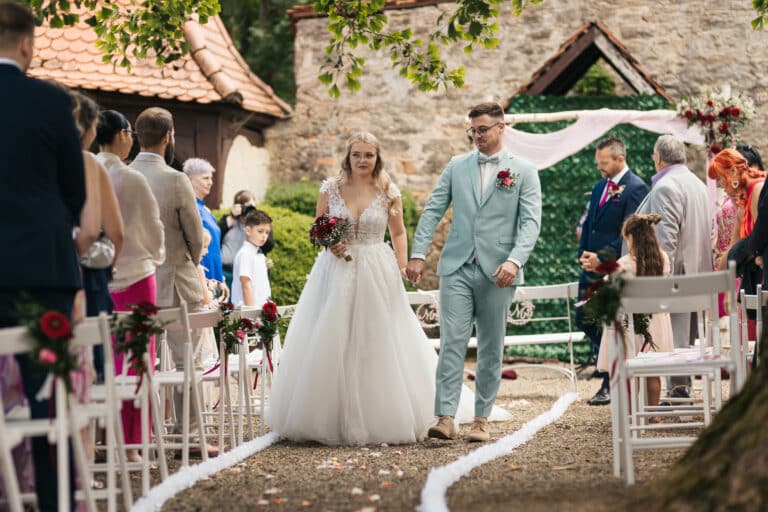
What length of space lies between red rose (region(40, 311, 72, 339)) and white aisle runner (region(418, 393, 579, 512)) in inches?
63.1

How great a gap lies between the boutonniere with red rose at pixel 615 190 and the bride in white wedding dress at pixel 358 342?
2.32 m

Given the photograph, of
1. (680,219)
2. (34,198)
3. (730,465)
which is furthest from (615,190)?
(34,198)

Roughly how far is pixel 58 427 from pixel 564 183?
36.8 feet

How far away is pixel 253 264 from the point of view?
10156mm

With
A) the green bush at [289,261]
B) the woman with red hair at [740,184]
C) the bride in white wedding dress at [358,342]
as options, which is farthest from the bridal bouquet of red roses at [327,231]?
the green bush at [289,261]

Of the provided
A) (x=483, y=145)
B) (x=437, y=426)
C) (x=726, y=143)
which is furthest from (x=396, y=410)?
(x=726, y=143)

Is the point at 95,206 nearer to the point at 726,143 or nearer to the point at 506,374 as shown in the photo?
the point at 506,374

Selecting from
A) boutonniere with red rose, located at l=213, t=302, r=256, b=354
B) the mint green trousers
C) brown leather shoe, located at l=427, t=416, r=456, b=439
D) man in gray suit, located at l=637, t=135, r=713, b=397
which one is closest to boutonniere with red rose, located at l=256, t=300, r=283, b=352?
boutonniere with red rose, located at l=213, t=302, r=256, b=354

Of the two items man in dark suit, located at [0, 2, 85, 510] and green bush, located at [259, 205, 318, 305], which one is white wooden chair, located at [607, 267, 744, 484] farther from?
green bush, located at [259, 205, 318, 305]

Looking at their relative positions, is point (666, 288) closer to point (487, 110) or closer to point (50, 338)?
point (487, 110)

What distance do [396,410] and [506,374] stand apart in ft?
17.3

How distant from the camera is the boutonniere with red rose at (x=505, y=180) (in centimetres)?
757

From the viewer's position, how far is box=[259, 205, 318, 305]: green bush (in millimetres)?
14484

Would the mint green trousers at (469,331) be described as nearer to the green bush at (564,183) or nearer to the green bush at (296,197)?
the green bush at (564,183)
